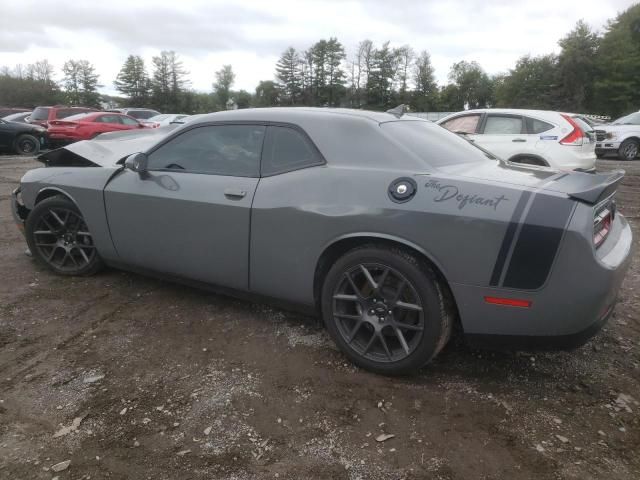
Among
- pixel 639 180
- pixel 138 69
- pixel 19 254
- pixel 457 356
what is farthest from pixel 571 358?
pixel 138 69

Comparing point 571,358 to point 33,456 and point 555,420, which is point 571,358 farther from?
point 33,456

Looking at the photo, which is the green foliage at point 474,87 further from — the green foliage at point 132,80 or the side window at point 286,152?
the side window at point 286,152

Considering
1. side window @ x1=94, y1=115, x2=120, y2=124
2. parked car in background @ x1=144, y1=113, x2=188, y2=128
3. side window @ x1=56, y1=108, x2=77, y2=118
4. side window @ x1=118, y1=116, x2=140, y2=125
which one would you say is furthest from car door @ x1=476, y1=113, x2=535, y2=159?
parked car in background @ x1=144, y1=113, x2=188, y2=128

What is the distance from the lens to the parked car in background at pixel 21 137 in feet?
47.2

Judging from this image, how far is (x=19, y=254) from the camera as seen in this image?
480cm

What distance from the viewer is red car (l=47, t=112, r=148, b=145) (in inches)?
597

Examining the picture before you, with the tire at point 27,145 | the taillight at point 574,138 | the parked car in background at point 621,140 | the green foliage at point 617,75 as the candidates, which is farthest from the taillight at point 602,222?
the green foliage at point 617,75

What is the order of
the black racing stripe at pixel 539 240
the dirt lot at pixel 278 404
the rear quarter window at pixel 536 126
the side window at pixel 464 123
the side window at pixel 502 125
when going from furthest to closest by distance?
the side window at pixel 464 123 < the side window at pixel 502 125 < the rear quarter window at pixel 536 126 < the black racing stripe at pixel 539 240 < the dirt lot at pixel 278 404

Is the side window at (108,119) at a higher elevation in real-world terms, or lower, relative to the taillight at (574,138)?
lower

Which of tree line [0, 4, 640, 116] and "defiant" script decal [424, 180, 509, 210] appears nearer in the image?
"defiant" script decal [424, 180, 509, 210]

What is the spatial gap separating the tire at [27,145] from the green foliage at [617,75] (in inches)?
1741

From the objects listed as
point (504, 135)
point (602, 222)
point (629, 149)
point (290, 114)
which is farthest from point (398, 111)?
point (629, 149)

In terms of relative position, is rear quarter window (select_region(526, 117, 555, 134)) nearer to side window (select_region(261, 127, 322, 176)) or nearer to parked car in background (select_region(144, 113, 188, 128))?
side window (select_region(261, 127, 322, 176))

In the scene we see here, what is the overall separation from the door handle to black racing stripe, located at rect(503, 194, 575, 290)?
1621 millimetres
